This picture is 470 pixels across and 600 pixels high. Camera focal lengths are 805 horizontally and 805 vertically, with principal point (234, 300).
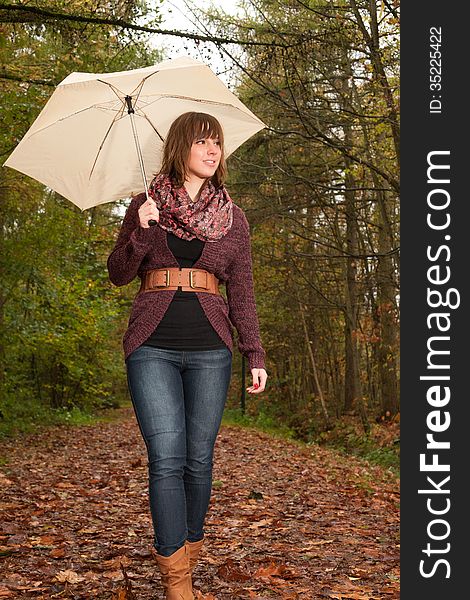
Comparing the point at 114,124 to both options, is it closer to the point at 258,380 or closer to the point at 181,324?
the point at 181,324

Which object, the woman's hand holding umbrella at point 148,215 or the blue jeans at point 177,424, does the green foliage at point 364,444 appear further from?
the woman's hand holding umbrella at point 148,215

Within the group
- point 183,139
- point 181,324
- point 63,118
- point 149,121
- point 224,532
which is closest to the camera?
point 181,324

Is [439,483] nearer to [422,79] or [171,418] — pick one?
[171,418]

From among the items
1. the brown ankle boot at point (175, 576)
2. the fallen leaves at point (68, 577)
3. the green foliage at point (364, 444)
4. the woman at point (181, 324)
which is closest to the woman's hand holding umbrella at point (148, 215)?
the woman at point (181, 324)

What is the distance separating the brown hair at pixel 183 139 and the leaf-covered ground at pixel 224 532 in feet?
6.90

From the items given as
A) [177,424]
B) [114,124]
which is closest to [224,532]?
[177,424]

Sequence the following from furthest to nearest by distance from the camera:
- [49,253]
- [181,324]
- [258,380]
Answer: [49,253], [258,380], [181,324]

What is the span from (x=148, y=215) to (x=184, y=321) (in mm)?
557

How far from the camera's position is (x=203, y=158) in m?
4.15

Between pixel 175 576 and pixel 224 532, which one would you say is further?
pixel 224 532

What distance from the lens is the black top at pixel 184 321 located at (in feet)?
13.1

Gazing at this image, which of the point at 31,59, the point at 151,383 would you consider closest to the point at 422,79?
the point at 151,383

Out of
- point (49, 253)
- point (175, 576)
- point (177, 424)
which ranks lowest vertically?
point (175, 576)

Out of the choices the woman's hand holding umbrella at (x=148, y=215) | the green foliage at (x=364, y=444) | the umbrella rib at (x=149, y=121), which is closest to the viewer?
the woman's hand holding umbrella at (x=148, y=215)
